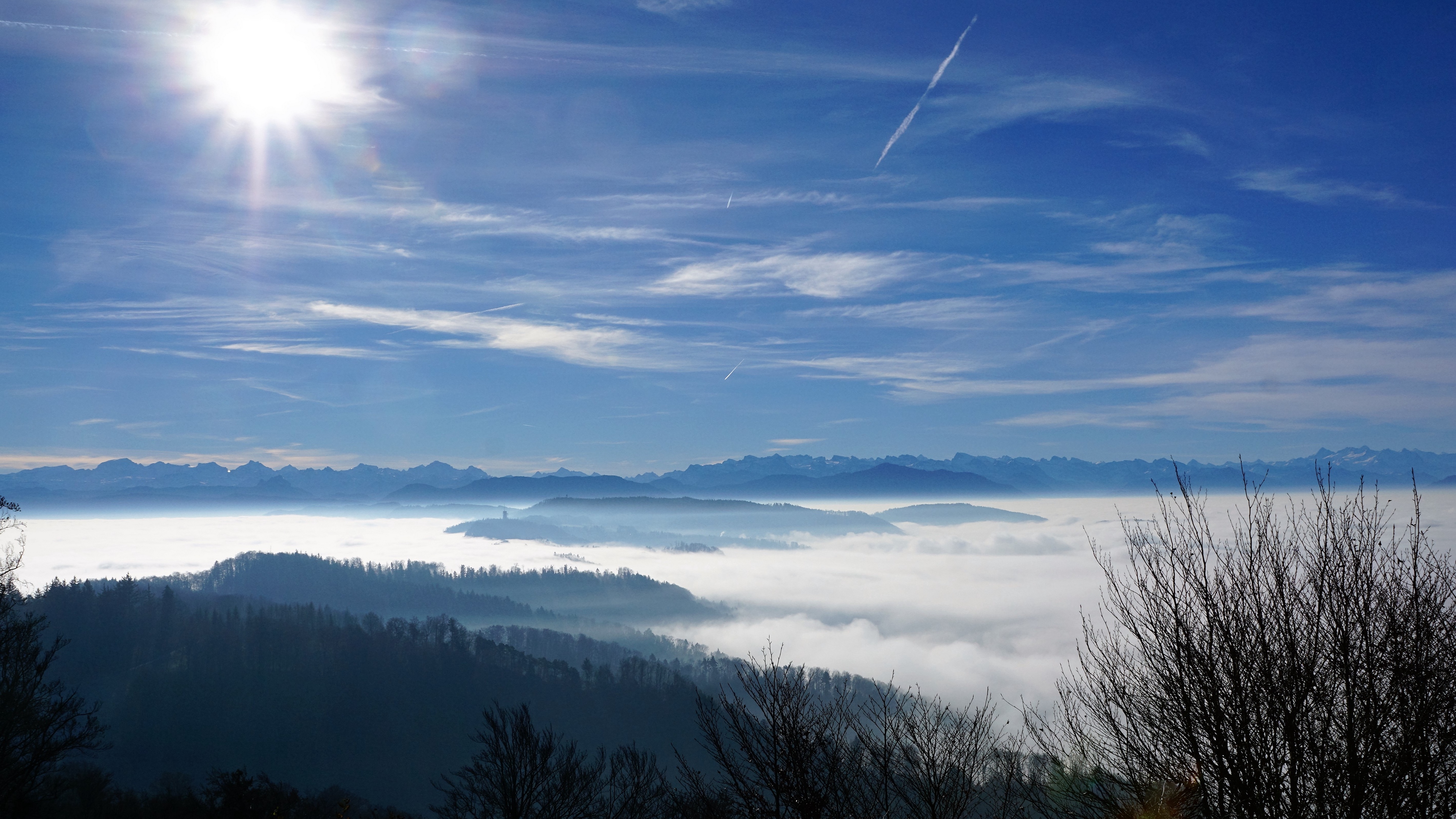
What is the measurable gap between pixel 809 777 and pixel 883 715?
192 centimetres

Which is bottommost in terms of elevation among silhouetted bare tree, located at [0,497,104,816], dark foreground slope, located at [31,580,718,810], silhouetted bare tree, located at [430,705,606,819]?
dark foreground slope, located at [31,580,718,810]

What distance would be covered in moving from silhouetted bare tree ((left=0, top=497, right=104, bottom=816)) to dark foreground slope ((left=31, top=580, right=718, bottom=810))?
116 m

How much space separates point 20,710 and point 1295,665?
29.7m

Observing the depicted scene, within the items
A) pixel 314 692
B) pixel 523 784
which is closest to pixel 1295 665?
pixel 523 784

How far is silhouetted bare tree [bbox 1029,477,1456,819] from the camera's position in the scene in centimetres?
909

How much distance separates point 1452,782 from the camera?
9062 mm

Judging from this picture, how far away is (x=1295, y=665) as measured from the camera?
921 cm

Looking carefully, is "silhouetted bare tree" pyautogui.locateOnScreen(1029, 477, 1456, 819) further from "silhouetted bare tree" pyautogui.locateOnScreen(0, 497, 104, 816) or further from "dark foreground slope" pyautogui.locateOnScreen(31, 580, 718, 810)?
"dark foreground slope" pyautogui.locateOnScreen(31, 580, 718, 810)

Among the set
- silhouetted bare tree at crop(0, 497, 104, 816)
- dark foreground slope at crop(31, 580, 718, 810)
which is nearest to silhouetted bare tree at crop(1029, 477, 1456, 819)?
silhouetted bare tree at crop(0, 497, 104, 816)

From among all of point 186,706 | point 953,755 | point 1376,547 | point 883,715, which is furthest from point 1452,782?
point 186,706

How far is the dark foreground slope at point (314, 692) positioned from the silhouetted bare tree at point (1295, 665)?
136m

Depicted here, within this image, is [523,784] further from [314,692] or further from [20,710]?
[314,692]

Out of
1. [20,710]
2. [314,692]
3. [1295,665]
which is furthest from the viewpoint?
[314,692]

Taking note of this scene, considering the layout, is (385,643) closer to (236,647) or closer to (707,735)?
(236,647)
